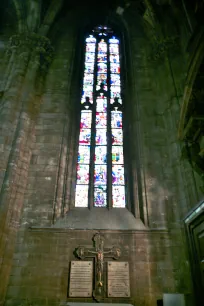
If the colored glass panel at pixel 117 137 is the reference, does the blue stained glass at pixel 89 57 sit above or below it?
above

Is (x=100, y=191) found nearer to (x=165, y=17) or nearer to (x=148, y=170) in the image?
(x=148, y=170)

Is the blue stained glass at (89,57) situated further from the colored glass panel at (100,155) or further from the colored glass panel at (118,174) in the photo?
the colored glass panel at (118,174)

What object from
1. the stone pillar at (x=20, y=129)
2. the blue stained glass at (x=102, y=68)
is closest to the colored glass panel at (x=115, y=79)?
the blue stained glass at (x=102, y=68)

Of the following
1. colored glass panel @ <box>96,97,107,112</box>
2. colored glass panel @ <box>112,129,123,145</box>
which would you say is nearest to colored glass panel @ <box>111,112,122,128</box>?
colored glass panel @ <box>112,129,123,145</box>

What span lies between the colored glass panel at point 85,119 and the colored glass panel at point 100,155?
3.07ft

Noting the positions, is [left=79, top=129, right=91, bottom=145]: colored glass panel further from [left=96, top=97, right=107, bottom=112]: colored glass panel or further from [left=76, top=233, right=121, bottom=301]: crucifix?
[left=76, top=233, right=121, bottom=301]: crucifix

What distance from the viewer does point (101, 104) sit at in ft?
28.6

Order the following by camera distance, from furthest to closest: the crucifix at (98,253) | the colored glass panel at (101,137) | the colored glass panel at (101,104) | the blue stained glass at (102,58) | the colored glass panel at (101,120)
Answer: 1. the blue stained glass at (102,58)
2. the colored glass panel at (101,104)
3. the colored glass panel at (101,120)
4. the colored glass panel at (101,137)
5. the crucifix at (98,253)

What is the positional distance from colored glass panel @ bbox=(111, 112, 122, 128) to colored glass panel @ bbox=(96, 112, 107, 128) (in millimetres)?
234

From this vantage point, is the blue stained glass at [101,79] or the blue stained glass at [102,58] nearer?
the blue stained glass at [101,79]

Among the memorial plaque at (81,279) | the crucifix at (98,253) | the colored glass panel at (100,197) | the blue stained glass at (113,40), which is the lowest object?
the memorial plaque at (81,279)

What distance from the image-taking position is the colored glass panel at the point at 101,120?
321 inches

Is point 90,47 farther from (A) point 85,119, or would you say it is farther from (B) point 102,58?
(A) point 85,119

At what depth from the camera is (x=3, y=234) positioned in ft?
18.6
